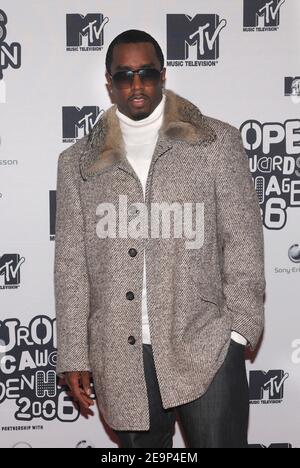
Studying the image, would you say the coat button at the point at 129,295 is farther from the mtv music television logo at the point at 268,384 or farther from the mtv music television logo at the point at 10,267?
the mtv music television logo at the point at 268,384

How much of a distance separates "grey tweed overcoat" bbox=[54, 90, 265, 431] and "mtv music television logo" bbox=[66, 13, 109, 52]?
0.68 meters

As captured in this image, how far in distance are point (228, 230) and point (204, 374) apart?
0.44 metres

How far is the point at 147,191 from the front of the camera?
2.01 metres

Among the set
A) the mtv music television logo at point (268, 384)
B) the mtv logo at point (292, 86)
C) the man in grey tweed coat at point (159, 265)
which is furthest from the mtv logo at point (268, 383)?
the mtv logo at point (292, 86)

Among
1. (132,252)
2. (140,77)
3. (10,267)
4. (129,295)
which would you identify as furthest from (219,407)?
(10,267)

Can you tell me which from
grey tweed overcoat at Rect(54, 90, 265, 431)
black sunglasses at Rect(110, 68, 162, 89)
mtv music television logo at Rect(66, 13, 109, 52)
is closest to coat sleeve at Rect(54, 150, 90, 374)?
grey tweed overcoat at Rect(54, 90, 265, 431)

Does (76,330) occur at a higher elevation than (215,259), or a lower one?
lower

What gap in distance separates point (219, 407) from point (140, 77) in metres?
1.05

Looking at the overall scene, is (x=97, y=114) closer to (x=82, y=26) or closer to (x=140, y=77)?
(x=82, y=26)

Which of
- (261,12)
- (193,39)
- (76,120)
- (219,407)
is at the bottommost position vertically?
(219,407)

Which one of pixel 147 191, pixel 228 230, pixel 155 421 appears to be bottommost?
pixel 155 421

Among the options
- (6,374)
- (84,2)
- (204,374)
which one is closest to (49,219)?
(6,374)

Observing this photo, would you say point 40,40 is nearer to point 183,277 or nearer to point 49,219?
point 49,219

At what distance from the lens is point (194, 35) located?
2641 millimetres
